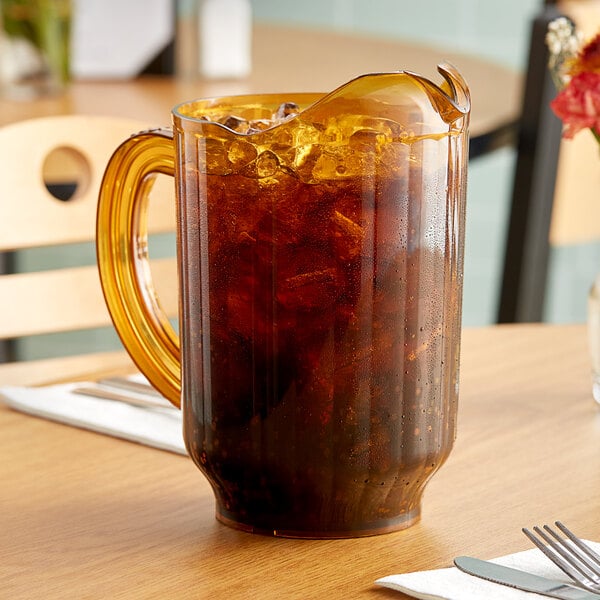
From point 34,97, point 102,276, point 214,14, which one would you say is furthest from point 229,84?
point 102,276

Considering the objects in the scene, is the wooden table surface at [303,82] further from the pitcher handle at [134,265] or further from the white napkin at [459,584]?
the white napkin at [459,584]

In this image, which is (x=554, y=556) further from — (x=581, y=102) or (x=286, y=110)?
(x=581, y=102)

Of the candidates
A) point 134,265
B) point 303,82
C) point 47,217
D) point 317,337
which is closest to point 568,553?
point 317,337

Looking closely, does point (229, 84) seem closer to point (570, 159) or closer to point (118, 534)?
point (570, 159)

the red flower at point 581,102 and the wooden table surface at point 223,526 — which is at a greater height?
the red flower at point 581,102

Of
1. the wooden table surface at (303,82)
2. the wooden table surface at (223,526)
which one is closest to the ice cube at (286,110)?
the wooden table surface at (223,526)
